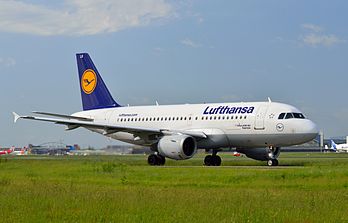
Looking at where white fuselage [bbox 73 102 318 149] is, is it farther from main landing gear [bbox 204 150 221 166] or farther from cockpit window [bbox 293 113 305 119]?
main landing gear [bbox 204 150 221 166]

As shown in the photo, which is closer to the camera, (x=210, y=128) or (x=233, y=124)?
(x=233, y=124)

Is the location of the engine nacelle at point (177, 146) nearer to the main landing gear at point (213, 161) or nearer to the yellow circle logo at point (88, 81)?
the main landing gear at point (213, 161)

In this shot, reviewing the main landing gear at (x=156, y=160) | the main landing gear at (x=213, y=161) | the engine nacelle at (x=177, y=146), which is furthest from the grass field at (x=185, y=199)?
the main landing gear at (x=213, y=161)

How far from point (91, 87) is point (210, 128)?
13.8 m

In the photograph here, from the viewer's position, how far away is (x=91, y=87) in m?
53.6

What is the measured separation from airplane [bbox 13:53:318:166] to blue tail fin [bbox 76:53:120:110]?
9.12 feet

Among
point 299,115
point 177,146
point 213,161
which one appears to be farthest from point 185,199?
point 213,161

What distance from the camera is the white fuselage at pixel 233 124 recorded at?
132 feet

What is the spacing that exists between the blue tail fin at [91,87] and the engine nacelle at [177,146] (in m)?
11.7

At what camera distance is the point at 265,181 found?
86.8ft

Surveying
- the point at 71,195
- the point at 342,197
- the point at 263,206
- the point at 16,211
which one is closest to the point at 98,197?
the point at 71,195

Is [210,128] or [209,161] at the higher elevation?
[210,128]

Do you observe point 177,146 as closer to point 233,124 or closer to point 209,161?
point 233,124

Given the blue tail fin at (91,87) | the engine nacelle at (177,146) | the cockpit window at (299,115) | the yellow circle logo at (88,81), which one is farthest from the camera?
the yellow circle logo at (88,81)
